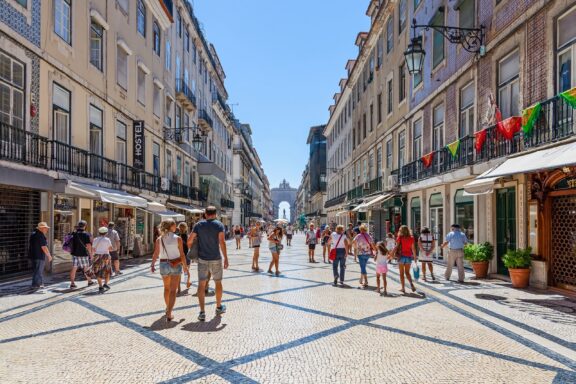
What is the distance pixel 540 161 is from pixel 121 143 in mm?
15932

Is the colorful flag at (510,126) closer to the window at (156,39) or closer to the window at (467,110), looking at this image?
the window at (467,110)

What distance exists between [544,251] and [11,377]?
10.1 metres

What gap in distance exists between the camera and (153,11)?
2247 centimetres

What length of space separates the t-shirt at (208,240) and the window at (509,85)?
8.48 metres

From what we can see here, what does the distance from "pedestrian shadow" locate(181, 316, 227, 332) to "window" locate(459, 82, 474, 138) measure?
10688 mm

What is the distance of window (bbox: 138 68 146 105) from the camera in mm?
20911

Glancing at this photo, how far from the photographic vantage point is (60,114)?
1364cm

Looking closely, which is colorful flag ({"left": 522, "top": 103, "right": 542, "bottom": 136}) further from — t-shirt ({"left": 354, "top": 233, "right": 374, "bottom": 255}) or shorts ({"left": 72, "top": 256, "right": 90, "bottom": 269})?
shorts ({"left": 72, "top": 256, "right": 90, "bottom": 269})

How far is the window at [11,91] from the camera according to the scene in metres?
10.9

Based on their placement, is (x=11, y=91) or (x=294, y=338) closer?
(x=294, y=338)

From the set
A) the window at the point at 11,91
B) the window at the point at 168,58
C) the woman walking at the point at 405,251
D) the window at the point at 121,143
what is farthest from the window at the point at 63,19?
the woman walking at the point at 405,251

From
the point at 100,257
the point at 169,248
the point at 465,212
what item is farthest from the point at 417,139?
the point at 169,248

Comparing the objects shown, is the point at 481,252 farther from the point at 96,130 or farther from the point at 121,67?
the point at 121,67

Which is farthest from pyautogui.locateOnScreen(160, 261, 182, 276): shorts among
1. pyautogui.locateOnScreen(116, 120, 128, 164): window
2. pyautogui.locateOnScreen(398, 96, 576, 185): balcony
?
pyautogui.locateOnScreen(116, 120, 128, 164): window
